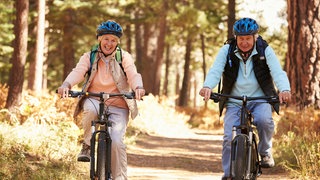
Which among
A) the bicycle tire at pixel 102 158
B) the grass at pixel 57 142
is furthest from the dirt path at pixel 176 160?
the bicycle tire at pixel 102 158

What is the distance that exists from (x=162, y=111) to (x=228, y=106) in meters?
18.0

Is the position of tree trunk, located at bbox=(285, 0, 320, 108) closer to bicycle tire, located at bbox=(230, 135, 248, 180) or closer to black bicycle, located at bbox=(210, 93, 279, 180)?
black bicycle, located at bbox=(210, 93, 279, 180)

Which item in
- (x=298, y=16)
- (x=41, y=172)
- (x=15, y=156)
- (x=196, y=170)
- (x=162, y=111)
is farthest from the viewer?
(x=162, y=111)

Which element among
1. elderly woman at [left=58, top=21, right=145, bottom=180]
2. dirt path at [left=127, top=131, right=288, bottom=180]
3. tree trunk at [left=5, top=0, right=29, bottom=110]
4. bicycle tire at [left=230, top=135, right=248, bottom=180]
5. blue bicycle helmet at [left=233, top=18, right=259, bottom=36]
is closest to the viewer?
bicycle tire at [left=230, top=135, right=248, bottom=180]

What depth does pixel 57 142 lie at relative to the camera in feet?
35.2

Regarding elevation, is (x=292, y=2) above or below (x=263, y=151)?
above

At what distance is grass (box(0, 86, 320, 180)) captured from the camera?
866 cm

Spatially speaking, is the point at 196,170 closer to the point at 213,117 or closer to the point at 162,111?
the point at 162,111

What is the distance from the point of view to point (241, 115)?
6867 millimetres

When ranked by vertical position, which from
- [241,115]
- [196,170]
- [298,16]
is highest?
[298,16]

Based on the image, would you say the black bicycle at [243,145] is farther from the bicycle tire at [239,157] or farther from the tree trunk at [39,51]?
the tree trunk at [39,51]

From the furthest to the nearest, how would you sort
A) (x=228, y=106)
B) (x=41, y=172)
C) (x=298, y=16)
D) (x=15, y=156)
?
1. (x=298, y=16)
2. (x=15, y=156)
3. (x=41, y=172)
4. (x=228, y=106)

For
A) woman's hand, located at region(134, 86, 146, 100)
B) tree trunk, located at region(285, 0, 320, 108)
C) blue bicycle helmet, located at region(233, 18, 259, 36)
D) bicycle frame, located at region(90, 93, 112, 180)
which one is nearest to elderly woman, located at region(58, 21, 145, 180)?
bicycle frame, located at region(90, 93, 112, 180)

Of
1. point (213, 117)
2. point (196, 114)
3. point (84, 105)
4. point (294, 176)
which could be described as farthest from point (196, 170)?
point (196, 114)
